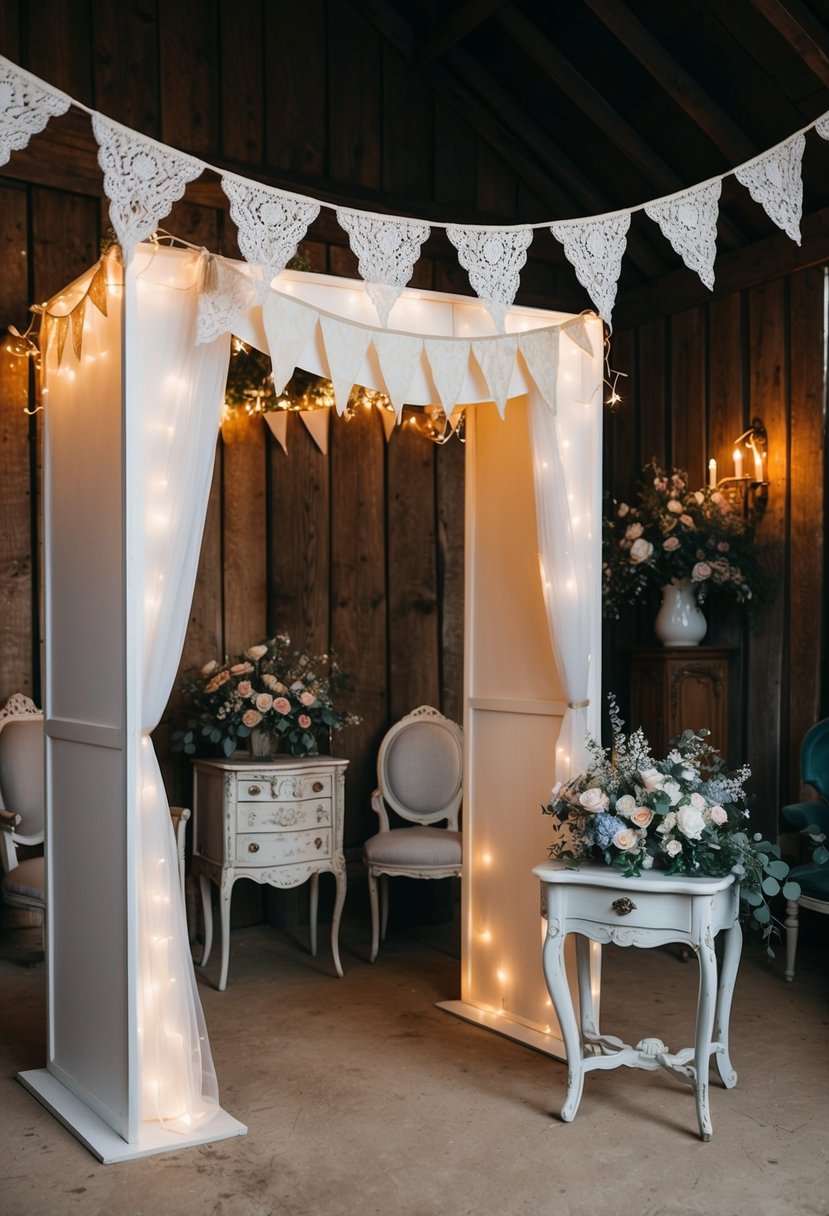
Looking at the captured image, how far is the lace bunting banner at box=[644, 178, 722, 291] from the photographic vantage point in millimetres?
3312

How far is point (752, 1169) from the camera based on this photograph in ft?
10.0

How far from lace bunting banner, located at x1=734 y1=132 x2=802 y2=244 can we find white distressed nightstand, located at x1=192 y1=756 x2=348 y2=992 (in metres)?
2.79

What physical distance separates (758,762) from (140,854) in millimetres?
3250

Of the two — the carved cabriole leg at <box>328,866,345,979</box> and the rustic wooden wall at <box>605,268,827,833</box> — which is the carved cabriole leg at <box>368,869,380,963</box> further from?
the rustic wooden wall at <box>605,268,827,833</box>

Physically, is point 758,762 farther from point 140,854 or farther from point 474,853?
point 140,854

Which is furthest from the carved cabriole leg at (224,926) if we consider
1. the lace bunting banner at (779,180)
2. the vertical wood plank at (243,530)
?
the lace bunting banner at (779,180)

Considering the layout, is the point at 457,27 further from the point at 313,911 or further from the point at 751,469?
the point at 313,911

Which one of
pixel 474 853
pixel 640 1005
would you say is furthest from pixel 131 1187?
pixel 640 1005

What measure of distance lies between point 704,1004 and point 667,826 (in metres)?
0.51

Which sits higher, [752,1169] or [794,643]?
[794,643]

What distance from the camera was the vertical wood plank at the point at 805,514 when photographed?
5.16m

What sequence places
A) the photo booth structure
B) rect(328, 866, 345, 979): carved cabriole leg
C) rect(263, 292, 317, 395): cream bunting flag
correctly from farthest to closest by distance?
rect(328, 866, 345, 979): carved cabriole leg
rect(263, 292, 317, 395): cream bunting flag
the photo booth structure

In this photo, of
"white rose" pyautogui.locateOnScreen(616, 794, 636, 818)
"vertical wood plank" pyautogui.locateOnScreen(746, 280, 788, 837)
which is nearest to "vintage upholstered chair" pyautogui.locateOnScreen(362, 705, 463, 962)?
"vertical wood plank" pyautogui.locateOnScreen(746, 280, 788, 837)

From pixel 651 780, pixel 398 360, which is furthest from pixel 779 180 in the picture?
pixel 651 780
